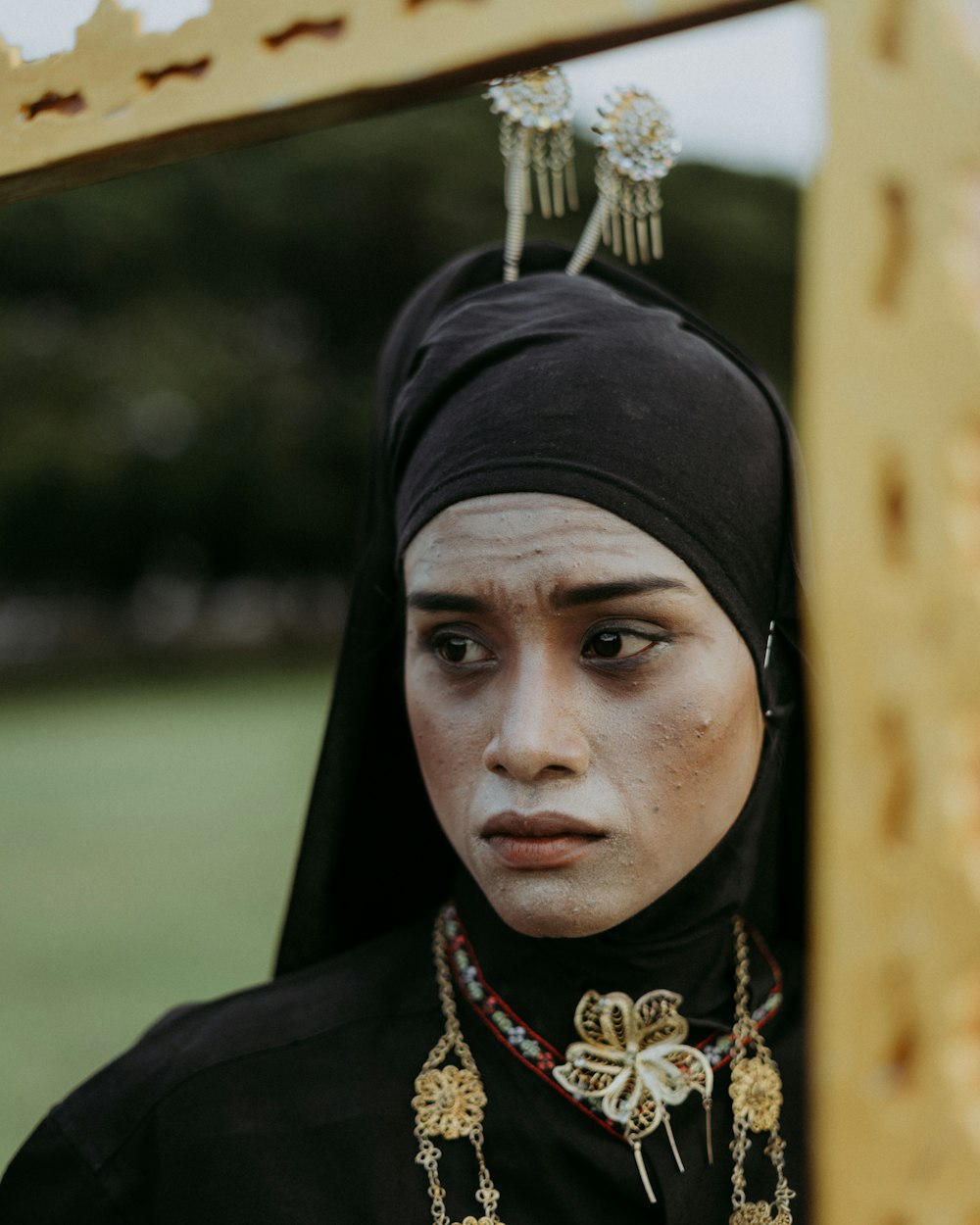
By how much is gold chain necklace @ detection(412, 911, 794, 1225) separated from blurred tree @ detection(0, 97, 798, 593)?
1859 cm

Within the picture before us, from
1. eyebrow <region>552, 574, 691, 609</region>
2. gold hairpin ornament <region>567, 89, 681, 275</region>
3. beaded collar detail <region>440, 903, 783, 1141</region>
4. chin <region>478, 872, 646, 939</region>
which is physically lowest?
beaded collar detail <region>440, 903, 783, 1141</region>

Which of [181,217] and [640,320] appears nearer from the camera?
[640,320]

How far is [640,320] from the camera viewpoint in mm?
2000

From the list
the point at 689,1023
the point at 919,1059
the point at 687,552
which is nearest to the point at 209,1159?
the point at 689,1023

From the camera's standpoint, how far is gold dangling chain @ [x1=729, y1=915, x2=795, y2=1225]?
184 cm

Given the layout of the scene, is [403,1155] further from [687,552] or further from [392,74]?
[392,74]

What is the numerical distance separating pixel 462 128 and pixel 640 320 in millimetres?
21403

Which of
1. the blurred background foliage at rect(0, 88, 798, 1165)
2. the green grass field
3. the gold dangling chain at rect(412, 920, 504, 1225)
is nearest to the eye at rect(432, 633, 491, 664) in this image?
the gold dangling chain at rect(412, 920, 504, 1225)

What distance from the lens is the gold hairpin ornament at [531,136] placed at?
2.20 meters

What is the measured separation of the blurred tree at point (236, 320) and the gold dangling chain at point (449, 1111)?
60.8 feet

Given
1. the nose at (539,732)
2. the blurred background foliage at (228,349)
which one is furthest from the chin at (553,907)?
the blurred background foliage at (228,349)

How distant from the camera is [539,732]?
66.1 inches

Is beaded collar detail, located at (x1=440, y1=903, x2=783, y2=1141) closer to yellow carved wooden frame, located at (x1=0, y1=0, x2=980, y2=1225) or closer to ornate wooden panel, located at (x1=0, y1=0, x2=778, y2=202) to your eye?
yellow carved wooden frame, located at (x1=0, y1=0, x2=980, y2=1225)

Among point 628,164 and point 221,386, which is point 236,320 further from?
point 628,164
